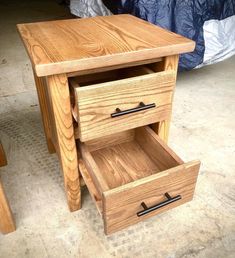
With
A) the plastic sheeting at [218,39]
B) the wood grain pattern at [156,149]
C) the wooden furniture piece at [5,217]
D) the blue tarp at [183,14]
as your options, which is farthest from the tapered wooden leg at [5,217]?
the plastic sheeting at [218,39]

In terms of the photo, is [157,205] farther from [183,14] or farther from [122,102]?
[183,14]

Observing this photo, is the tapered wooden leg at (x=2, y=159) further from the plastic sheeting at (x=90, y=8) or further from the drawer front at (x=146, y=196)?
the plastic sheeting at (x=90, y=8)

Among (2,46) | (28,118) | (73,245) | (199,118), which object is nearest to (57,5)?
(2,46)

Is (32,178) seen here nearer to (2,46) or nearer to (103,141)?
(103,141)

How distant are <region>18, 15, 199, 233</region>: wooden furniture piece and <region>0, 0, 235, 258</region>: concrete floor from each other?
0.36 ft

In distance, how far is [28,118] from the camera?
1.27 m

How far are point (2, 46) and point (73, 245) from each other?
2.05 m

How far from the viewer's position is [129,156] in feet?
2.74

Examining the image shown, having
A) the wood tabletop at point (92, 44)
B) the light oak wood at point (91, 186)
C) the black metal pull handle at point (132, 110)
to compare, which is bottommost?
the light oak wood at point (91, 186)

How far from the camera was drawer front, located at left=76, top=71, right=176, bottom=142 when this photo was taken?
0.56 metres

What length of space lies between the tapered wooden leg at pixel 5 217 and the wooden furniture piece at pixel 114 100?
0.17 metres

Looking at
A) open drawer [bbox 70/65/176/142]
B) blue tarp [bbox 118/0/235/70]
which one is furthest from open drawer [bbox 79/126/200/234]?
blue tarp [bbox 118/0/235/70]

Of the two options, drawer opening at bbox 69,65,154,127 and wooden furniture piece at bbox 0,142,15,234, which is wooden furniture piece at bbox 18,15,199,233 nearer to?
drawer opening at bbox 69,65,154,127

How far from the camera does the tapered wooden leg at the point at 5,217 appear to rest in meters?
0.68
